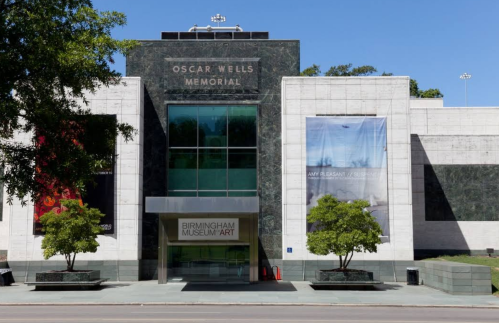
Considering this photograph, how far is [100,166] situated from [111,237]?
2204 centimetres

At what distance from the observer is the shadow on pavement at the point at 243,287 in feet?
110

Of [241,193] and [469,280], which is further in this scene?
[241,193]

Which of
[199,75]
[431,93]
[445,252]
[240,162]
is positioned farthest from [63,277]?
[431,93]

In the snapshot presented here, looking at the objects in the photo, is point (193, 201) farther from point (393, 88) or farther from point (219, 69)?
point (393, 88)

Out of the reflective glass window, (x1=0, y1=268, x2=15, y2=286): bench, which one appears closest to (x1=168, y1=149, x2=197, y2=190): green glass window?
the reflective glass window

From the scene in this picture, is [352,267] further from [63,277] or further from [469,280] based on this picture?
[63,277]

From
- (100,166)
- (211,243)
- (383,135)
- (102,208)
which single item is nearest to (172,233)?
(211,243)

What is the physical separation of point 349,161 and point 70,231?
60.1 ft

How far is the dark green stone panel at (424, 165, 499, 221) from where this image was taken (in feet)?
145

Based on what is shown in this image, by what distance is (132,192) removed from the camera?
38.7 metres

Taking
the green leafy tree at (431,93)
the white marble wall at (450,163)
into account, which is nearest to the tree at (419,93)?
the green leafy tree at (431,93)

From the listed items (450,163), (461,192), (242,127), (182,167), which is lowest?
(461,192)

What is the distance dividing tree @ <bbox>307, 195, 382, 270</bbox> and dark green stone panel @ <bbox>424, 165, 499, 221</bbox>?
37.2 feet

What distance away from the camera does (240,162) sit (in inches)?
1608
